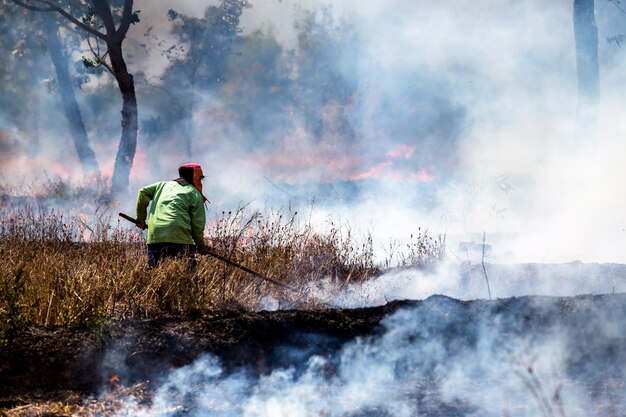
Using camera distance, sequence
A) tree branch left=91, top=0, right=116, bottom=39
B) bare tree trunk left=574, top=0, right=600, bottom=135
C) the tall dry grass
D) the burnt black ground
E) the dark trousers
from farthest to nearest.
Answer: tree branch left=91, top=0, right=116, bottom=39 < bare tree trunk left=574, top=0, right=600, bottom=135 < the dark trousers < the tall dry grass < the burnt black ground

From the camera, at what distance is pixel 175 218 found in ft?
22.9

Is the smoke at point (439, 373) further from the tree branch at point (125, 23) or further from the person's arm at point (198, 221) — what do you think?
the tree branch at point (125, 23)

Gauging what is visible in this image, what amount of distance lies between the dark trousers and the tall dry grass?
0.12m

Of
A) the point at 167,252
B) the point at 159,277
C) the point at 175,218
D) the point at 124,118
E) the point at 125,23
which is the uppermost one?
the point at 125,23

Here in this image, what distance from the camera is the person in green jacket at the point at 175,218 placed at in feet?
22.9

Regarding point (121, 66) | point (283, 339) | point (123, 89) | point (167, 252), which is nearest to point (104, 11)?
point (121, 66)

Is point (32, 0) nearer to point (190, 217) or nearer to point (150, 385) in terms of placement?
point (190, 217)

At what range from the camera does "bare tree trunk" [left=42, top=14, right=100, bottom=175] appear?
19828 mm

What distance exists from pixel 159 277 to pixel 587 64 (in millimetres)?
10423

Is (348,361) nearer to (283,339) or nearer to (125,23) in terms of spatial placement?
(283,339)

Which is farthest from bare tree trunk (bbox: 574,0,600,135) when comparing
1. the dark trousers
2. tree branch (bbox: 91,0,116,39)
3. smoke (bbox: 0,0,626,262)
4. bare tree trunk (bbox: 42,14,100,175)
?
bare tree trunk (bbox: 42,14,100,175)

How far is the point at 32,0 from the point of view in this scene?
19719 millimetres

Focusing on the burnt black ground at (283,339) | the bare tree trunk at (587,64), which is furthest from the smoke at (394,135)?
the burnt black ground at (283,339)

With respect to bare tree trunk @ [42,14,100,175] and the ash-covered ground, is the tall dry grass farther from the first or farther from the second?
bare tree trunk @ [42,14,100,175]
